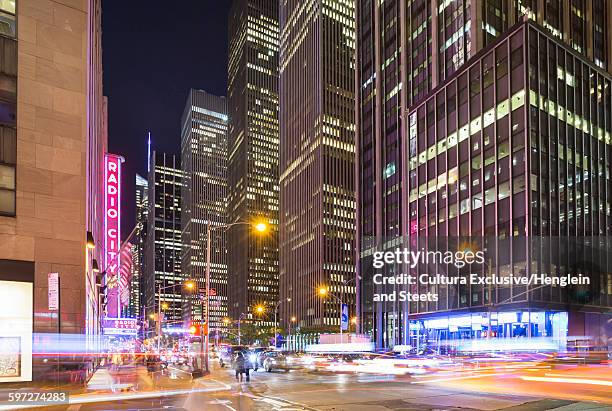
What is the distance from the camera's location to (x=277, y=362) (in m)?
44.0

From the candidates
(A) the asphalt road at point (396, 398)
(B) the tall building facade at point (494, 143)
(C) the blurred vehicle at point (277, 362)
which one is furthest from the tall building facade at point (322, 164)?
(A) the asphalt road at point (396, 398)

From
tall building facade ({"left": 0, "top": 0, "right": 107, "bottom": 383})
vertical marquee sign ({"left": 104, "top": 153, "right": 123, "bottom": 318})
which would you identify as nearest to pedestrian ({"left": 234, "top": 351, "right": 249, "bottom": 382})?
tall building facade ({"left": 0, "top": 0, "right": 107, "bottom": 383})

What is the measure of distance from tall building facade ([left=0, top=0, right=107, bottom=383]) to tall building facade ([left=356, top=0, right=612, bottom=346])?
46087mm

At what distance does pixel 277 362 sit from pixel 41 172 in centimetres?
2377

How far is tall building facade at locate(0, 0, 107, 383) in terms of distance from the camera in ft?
85.1

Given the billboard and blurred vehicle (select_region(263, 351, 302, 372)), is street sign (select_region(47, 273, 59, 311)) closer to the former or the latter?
blurred vehicle (select_region(263, 351, 302, 372))

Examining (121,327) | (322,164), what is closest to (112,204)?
(121,327)

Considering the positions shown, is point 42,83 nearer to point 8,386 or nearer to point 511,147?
point 8,386

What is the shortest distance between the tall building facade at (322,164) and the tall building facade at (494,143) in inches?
2057

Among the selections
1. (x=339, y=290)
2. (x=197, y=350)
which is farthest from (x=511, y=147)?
(x=339, y=290)

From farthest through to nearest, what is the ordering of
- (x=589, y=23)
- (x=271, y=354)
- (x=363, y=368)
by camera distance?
1. (x=589, y=23)
2. (x=271, y=354)
3. (x=363, y=368)

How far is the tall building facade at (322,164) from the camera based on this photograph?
505ft

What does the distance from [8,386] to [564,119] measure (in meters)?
63.3

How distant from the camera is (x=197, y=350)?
1484 inches
